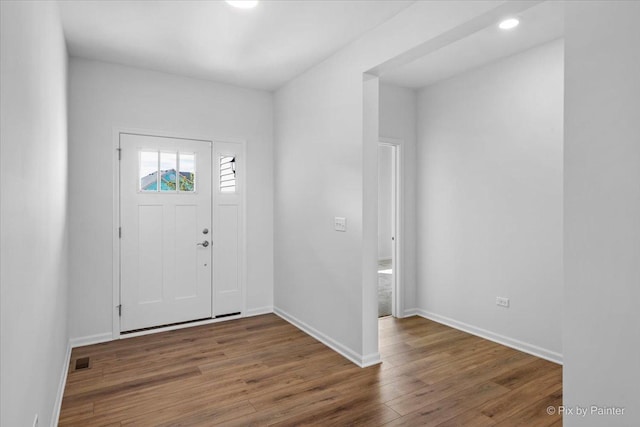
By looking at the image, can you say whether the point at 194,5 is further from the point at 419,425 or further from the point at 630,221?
the point at 419,425

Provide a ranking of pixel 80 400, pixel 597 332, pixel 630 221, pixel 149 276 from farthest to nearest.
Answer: pixel 149 276, pixel 80 400, pixel 597 332, pixel 630 221

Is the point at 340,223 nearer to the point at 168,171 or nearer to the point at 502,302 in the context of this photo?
the point at 502,302

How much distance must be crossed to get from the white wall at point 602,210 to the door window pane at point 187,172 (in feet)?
11.5

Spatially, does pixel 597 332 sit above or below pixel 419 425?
above

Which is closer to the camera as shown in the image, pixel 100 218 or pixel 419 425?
pixel 419 425

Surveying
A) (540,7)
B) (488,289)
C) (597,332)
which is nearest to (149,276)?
(488,289)

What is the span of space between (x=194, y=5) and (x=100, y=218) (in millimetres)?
2240

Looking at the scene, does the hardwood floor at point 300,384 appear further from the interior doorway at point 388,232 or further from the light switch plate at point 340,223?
the light switch plate at point 340,223

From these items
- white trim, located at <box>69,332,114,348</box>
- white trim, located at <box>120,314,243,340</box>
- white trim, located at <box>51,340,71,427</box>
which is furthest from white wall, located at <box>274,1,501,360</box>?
white trim, located at <box>51,340,71,427</box>

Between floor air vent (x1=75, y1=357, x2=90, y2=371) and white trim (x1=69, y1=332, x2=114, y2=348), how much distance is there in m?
0.36

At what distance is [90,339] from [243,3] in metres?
3.34

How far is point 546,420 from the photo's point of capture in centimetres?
235

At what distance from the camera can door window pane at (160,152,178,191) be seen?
13.2ft


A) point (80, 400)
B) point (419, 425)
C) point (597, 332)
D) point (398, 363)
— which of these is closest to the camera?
point (597, 332)
